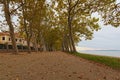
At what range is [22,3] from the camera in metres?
37.2

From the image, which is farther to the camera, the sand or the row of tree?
the row of tree

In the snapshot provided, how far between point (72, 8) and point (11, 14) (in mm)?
13275

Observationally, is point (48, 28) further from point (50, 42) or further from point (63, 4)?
point (63, 4)

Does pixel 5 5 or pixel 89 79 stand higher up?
pixel 5 5

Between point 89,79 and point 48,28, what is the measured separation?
6157 cm

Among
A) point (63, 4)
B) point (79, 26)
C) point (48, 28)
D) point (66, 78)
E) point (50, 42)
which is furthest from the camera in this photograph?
point (50, 42)

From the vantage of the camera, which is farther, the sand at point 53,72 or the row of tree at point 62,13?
the row of tree at point 62,13

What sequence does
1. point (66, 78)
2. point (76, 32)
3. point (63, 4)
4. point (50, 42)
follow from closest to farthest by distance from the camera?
point (66, 78) < point (63, 4) < point (76, 32) < point (50, 42)

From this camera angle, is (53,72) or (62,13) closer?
(53,72)

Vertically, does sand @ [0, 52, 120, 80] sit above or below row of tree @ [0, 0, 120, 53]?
below

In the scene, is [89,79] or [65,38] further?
[65,38]

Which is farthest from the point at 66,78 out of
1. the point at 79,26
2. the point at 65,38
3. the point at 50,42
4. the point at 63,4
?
the point at 50,42

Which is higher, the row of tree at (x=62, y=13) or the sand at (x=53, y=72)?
the row of tree at (x=62, y=13)

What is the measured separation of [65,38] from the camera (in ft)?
242
